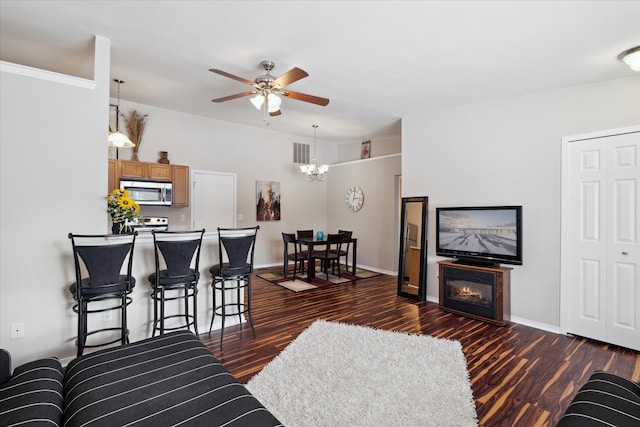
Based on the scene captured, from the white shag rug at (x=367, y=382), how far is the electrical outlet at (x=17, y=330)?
6.65 feet

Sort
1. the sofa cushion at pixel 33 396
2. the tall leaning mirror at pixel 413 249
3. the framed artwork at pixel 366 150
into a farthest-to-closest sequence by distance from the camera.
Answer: the framed artwork at pixel 366 150
the tall leaning mirror at pixel 413 249
the sofa cushion at pixel 33 396

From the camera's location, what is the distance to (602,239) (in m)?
3.50

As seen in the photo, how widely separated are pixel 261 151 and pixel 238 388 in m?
6.12

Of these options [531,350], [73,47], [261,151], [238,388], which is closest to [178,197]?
[261,151]

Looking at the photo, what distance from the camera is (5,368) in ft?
5.32

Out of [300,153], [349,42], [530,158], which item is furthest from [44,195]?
[300,153]

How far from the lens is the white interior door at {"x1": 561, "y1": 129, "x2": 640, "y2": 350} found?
3305mm

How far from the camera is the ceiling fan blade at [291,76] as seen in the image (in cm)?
285

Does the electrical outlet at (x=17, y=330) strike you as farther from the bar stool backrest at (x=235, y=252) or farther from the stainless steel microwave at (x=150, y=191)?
the stainless steel microwave at (x=150, y=191)

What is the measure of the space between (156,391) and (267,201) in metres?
5.90

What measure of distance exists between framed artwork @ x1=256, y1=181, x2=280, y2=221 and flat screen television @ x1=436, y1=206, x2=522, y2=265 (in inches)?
153

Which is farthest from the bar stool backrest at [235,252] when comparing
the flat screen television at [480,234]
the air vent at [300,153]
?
the air vent at [300,153]

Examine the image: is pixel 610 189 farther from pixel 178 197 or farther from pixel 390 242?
pixel 178 197

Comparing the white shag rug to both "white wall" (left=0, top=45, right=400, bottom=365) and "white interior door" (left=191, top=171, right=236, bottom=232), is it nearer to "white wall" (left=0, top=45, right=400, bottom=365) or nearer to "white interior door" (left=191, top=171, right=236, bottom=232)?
"white wall" (left=0, top=45, right=400, bottom=365)
